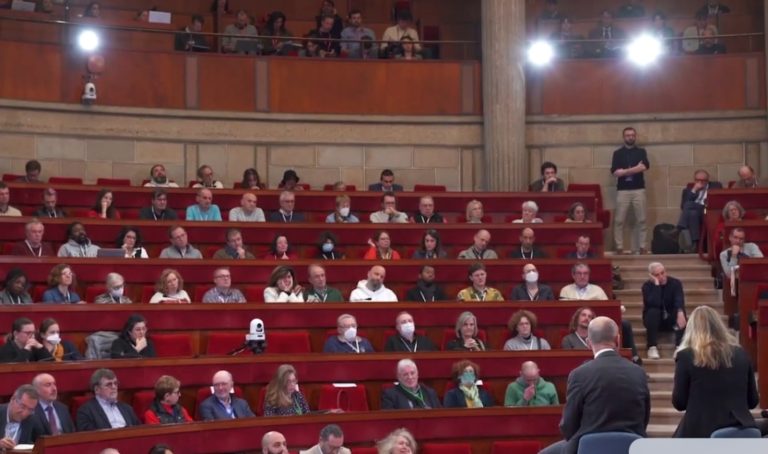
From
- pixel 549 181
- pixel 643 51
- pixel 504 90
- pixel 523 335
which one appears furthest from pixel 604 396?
pixel 643 51

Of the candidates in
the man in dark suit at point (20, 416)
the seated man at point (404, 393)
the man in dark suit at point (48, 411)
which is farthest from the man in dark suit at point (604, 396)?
the seated man at point (404, 393)

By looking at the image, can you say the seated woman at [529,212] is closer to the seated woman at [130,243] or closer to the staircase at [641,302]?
the staircase at [641,302]

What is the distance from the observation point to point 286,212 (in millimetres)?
11430

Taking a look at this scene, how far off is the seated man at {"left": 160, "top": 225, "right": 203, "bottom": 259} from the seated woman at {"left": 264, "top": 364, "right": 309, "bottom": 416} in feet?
7.66

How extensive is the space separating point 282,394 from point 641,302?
4.58 metres

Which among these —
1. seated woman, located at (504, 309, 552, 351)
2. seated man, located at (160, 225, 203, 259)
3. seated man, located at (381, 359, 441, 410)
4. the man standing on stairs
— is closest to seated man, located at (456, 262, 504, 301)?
seated woman, located at (504, 309, 552, 351)

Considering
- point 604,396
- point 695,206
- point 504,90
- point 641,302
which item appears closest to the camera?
point 604,396

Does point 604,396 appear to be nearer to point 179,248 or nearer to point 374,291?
point 374,291

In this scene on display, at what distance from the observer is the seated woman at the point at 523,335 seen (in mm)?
9062

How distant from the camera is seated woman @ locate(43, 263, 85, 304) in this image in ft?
28.4

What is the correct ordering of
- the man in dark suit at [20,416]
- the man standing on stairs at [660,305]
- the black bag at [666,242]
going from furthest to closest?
1. the black bag at [666,242]
2. the man standing on stairs at [660,305]
3. the man in dark suit at [20,416]

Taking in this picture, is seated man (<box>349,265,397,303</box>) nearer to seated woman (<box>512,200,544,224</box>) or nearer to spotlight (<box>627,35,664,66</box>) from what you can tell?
seated woman (<box>512,200,544,224</box>)

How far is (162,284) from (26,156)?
486 centimetres

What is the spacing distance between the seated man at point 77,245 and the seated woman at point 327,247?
1847 mm
